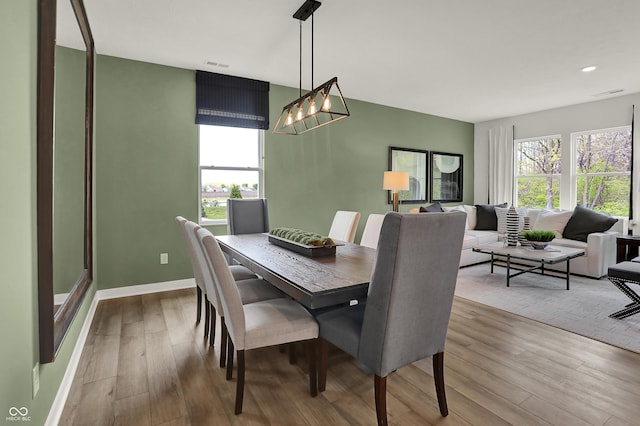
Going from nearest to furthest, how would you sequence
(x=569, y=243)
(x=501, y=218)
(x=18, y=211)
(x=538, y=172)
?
(x=18, y=211), (x=569, y=243), (x=501, y=218), (x=538, y=172)

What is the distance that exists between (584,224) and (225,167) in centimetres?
496

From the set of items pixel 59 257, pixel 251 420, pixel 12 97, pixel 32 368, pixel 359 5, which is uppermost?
pixel 359 5

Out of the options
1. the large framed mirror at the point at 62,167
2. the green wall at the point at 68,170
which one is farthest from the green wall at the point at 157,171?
the green wall at the point at 68,170

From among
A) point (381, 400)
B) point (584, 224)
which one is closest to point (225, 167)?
point (381, 400)

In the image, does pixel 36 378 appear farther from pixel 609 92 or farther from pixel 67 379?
pixel 609 92

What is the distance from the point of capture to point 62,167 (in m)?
1.93

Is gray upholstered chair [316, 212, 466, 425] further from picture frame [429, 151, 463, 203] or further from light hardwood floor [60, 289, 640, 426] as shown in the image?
picture frame [429, 151, 463, 203]

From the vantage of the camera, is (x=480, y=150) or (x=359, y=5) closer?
(x=359, y=5)

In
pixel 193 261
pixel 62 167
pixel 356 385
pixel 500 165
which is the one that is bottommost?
pixel 356 385

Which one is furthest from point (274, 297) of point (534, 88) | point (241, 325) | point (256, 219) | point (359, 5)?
point (534, 88)

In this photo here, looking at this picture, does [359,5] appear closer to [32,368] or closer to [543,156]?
[32,368]

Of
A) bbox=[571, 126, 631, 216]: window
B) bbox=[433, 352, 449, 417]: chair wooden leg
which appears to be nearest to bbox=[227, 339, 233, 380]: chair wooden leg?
bbox=[433, 352, 449, 417]: chair wooden leg

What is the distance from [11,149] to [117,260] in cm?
295

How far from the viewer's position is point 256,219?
3715 mm
